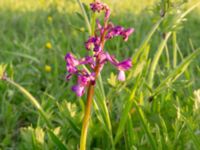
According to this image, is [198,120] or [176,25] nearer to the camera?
[198,120]

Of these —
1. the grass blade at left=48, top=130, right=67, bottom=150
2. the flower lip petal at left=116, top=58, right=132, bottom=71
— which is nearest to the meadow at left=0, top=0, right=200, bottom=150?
the grass blade at left=48, top=130, right=67, bottom=150

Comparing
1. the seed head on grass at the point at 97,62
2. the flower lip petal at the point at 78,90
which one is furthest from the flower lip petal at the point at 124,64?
the flower lip petal at the point at 78,90

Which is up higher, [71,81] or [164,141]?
[71,81]

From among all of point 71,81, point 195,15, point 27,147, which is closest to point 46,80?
point 71,81

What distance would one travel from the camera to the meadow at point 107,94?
4.60 ft

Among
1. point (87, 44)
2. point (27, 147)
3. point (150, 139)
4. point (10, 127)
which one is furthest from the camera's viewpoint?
point (10, 127)

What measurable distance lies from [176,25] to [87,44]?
67 cm

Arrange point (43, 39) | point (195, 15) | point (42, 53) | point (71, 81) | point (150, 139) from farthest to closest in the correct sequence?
point (195, 15) → point (43, 39) → point (42, 53) → point (71, 81) → point (150, 139)

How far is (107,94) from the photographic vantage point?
167cm

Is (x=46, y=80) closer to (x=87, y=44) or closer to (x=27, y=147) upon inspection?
(x=27, y=147)

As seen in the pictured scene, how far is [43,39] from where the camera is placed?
2.84m

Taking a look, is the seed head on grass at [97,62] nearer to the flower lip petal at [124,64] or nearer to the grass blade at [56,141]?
the flower lip petal at [124,64]

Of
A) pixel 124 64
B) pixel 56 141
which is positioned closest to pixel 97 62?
pixel 124 64

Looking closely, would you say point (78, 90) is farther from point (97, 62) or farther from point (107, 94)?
point (107, 94)
